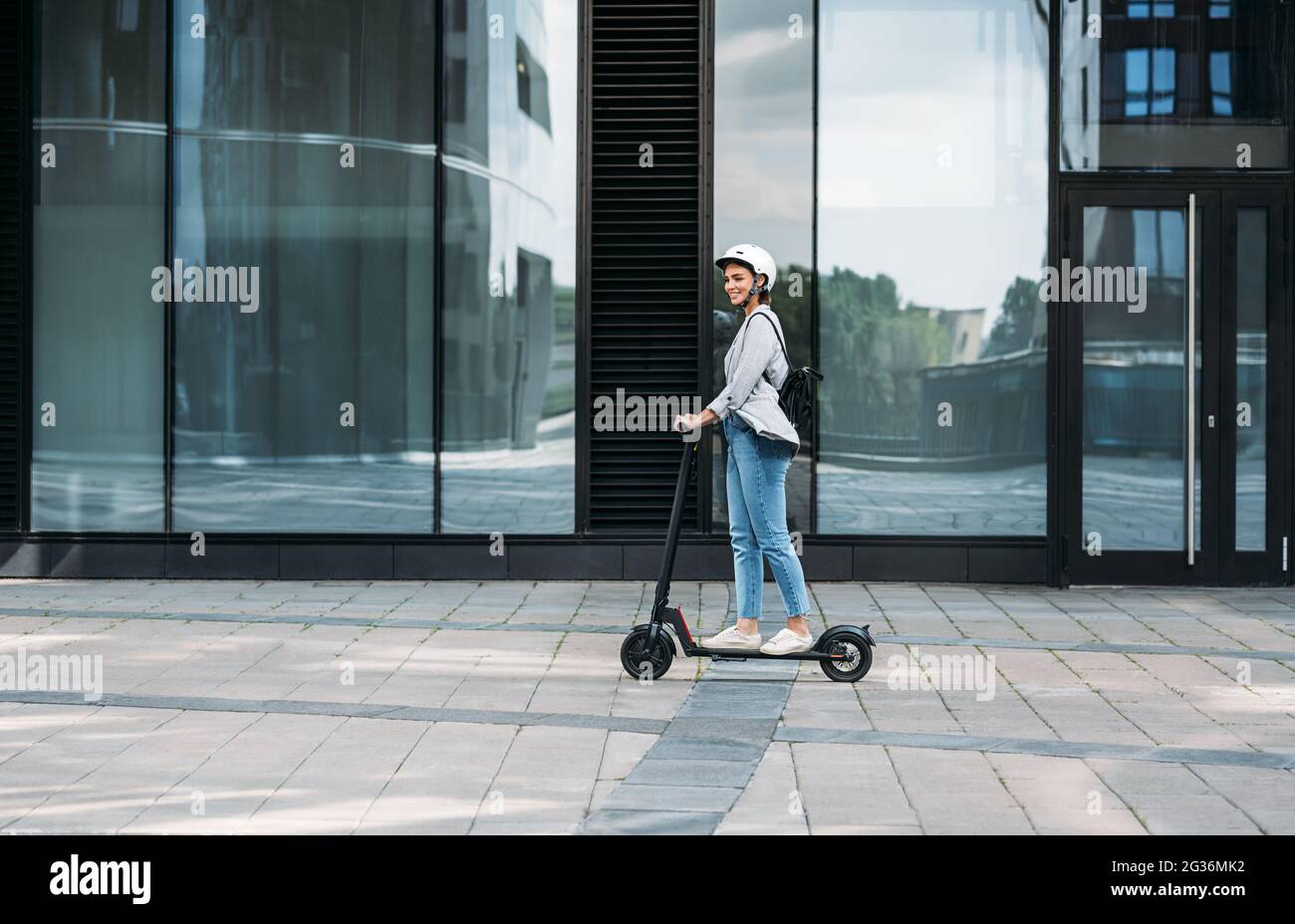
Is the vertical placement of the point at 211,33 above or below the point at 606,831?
above

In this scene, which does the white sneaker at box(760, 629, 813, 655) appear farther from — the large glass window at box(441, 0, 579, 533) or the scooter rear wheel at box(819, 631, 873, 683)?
the large glass window at box(441, 0, 579, 533)

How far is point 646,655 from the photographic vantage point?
7.39m

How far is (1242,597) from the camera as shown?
10625mm

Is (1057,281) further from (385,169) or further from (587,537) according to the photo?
(385,169)

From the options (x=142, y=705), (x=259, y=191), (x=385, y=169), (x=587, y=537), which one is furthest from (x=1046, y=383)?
(x=142, y=705)

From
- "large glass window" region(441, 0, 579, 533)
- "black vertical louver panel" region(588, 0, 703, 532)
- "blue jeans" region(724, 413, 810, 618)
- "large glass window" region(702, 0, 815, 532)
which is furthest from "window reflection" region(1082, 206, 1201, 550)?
"blue jeans" region(724, 413, 810, 618)

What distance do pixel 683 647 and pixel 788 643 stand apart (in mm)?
541

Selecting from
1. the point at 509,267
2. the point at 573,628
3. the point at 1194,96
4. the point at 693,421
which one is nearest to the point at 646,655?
the point at 693,421

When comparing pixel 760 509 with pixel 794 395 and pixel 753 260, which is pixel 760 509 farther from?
pixel 753 260

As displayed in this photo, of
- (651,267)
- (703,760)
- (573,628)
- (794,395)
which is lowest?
(703,760)

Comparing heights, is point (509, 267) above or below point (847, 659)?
above

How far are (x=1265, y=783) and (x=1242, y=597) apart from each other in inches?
216

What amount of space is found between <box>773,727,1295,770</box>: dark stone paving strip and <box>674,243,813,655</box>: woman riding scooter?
1189 mm

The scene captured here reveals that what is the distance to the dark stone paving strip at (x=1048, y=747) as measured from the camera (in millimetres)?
5848
